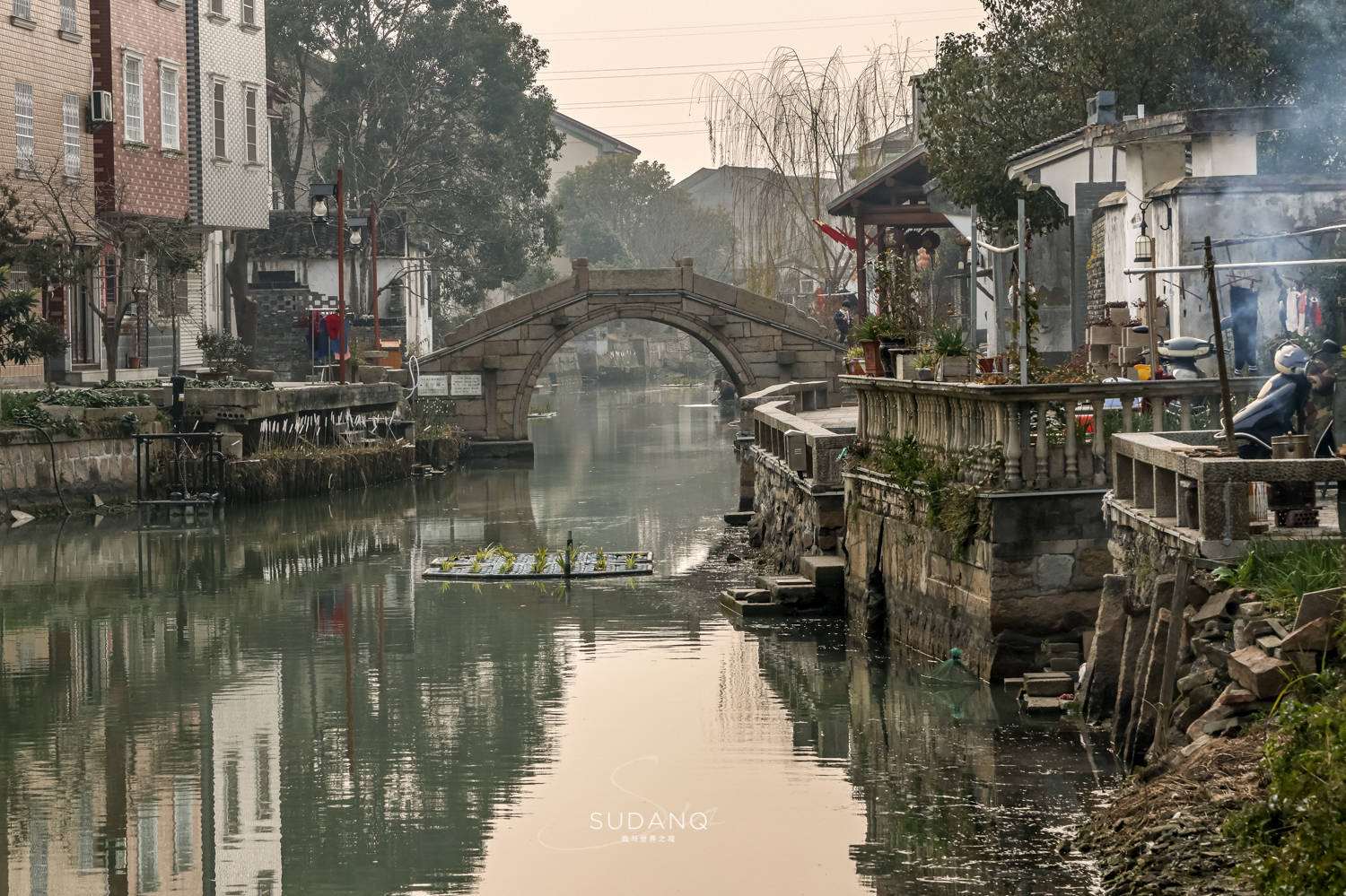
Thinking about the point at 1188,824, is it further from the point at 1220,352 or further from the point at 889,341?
the point at 889,341

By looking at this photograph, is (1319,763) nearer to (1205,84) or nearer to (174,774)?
(174,774)

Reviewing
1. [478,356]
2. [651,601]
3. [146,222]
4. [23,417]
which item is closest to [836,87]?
[478,356]

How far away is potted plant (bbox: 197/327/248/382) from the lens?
3481cm

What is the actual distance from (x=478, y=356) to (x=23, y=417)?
15.4 meters

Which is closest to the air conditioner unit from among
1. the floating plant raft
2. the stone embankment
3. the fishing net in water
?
Answer: the floating plant raft

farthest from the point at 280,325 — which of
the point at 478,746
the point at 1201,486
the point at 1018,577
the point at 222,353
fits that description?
the point at 1201,486

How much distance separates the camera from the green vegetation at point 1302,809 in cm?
811

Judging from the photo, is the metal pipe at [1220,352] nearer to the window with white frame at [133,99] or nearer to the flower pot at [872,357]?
the flower pot at [872,357]

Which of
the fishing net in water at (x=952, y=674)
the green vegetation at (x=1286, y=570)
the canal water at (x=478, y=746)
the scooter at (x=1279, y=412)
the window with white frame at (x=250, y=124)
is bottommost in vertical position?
the canal water at (x=478, y=746)

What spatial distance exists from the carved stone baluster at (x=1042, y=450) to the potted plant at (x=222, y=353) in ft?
70.1

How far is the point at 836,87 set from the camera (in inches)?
1976

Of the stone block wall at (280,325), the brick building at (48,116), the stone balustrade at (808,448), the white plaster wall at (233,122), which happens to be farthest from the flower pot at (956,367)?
the stone block wall at (280,325)

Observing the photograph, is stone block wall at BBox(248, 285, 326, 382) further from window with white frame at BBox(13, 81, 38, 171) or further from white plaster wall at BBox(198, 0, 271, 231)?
window with white frame at BBox(13, 81, 38, 171)

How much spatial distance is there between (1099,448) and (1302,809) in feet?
22.2
